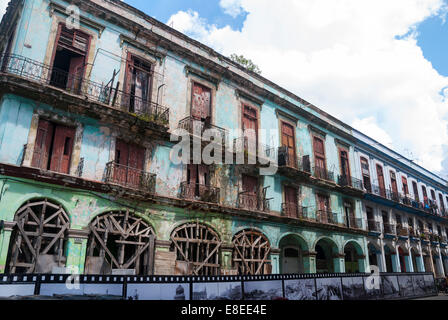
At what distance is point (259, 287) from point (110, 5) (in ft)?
41.2

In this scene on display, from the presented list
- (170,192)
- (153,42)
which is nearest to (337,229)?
(170,192)

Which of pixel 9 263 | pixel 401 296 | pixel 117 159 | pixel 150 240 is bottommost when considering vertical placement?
pixel 401 296

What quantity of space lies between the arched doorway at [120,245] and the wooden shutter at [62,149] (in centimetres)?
216

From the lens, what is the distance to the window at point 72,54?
12773mm

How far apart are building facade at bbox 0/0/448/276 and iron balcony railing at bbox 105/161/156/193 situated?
0.14 ft

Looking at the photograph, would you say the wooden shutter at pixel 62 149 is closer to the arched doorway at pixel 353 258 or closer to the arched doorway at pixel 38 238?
the arched doorway at pixel 38 238

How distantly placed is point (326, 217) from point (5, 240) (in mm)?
17113

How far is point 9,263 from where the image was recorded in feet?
32.8

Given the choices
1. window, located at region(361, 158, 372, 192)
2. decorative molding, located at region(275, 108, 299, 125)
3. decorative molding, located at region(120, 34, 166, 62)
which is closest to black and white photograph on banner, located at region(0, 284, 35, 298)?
decorative molding, located at region(120, 34, 166, 62)

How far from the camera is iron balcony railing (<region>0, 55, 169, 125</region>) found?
11477mm

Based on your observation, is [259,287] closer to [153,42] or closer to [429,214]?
[153,42]

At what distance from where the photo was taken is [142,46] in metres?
15.0

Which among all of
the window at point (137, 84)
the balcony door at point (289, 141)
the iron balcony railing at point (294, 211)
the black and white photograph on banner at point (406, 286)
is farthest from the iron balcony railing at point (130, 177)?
the black and white photograph on banner at point (406, 286)

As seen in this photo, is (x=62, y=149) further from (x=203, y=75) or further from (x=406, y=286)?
(x=406, y=286)
